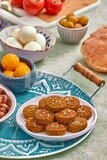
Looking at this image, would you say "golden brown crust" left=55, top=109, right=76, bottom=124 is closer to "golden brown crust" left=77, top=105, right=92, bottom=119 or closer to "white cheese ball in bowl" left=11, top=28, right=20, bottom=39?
"golden brown crust" left=77, top=105, right=92, bottom=119

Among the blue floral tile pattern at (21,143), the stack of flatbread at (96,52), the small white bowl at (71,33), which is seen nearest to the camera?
the blue floral tile pattern at (21,143)

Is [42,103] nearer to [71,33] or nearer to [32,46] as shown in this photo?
[32,46]

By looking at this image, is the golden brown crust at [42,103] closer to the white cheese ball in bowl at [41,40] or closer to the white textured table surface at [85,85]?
the white textured table surface at [85,85]

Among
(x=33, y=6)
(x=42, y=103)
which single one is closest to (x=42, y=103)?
(x=42, y=103)

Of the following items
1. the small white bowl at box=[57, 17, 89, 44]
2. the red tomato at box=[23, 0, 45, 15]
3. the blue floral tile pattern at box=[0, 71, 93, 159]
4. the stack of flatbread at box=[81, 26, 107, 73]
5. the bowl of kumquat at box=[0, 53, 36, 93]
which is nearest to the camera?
the blue floral tile pattern at box=[0, 71, 93, 159]

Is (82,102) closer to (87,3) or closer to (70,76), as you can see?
(70,76)

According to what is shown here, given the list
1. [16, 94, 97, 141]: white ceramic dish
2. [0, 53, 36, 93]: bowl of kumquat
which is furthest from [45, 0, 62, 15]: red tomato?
[16, 94, 97, 141]: white ceramic dish

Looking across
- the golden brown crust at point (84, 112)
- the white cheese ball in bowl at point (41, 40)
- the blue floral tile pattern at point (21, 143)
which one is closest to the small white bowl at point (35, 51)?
the white cheese ball in bowl at point (41, 40)
